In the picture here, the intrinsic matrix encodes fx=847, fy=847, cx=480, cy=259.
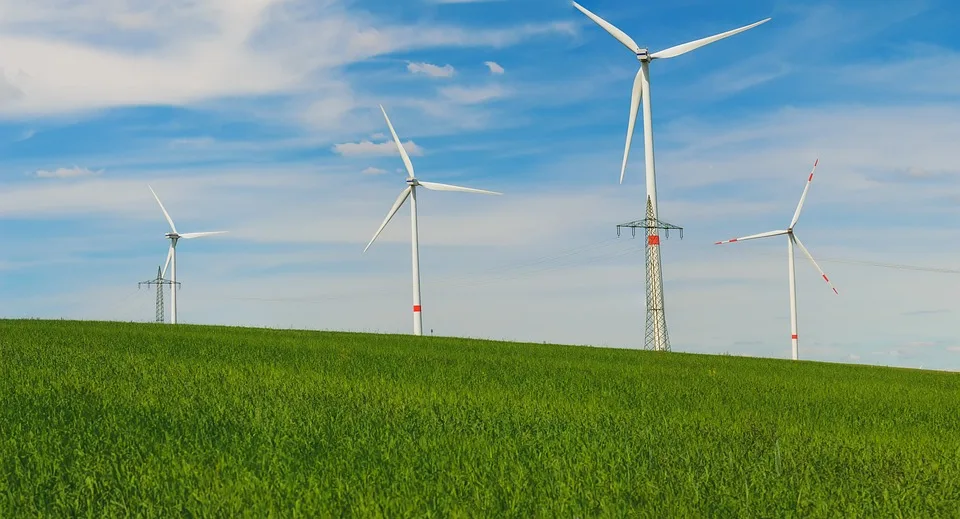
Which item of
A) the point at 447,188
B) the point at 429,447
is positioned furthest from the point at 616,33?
the point at 429,447

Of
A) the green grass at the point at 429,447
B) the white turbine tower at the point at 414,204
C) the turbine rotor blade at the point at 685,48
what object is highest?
the turbine rotor blade at the point at 685,48

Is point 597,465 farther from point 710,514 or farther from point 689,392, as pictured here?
point 689,392

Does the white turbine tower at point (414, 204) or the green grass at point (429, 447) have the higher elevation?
the white turbine tower at point (414, 204)

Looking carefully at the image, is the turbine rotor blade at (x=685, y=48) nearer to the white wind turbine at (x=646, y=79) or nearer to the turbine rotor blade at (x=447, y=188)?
the white wind turbine at (x=646, y=79)

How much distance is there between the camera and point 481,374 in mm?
20328

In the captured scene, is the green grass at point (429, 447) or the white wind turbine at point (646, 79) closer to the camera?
the green grass at point (429, 447)

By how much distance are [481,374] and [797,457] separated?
10773mm

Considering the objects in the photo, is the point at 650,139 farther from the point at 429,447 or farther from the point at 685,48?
the point at 429,447

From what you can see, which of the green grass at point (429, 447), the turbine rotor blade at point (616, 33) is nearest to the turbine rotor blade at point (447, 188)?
the turbine rotor blade at point (616, 33)

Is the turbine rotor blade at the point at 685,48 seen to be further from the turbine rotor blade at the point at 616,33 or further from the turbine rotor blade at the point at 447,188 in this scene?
the turbine rotor blade at the point at 447,188

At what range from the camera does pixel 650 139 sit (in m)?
56.0

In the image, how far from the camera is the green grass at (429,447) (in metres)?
7.62

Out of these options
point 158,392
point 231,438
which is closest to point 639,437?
point 231,438

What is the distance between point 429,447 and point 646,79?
50.9 metres
